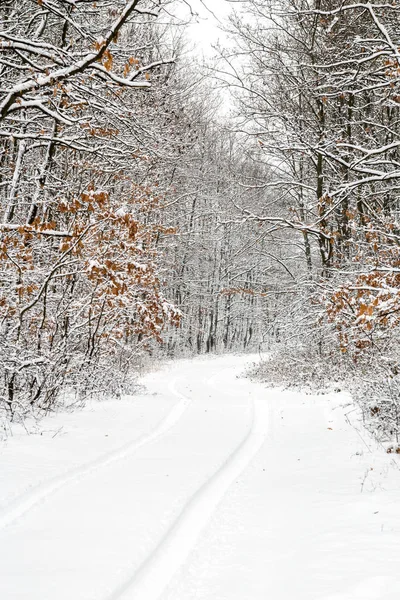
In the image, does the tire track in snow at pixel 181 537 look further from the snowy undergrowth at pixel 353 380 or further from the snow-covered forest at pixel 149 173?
the snow-covered forest at pixel 149 173

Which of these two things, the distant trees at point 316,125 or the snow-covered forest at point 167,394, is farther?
the distant trees at point 316,125

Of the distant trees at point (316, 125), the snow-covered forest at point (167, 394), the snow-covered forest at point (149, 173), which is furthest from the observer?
the distant trees at point (316, 125)

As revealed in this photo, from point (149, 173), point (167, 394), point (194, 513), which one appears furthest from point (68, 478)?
point (149, 173)

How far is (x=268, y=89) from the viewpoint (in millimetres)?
17016

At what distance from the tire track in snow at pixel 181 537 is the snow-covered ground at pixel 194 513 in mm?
14

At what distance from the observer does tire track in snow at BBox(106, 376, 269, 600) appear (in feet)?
11.9

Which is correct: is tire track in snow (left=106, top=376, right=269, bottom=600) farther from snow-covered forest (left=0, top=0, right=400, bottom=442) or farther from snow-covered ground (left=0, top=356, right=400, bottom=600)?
snow-covered forest (left=0, top=0, right=400, bottom=442)

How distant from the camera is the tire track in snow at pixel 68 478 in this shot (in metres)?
4.83

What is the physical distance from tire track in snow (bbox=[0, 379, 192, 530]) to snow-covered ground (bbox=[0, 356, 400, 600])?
2 cm

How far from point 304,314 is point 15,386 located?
9155 mm

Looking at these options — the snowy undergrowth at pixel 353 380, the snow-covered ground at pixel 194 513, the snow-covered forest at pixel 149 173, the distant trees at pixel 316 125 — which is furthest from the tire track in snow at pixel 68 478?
the distant trees at pixel 316 125

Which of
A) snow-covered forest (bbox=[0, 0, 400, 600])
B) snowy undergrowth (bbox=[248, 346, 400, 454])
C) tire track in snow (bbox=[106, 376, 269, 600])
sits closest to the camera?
tire track in snow (bbox=[106, 376, 269, 600])

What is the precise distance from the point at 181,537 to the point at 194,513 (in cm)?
67

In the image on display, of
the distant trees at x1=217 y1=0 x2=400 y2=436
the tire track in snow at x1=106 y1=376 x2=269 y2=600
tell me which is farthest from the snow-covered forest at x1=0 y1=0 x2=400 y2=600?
the distant trees at x1=217 y1=0 x2=400 y2=436
